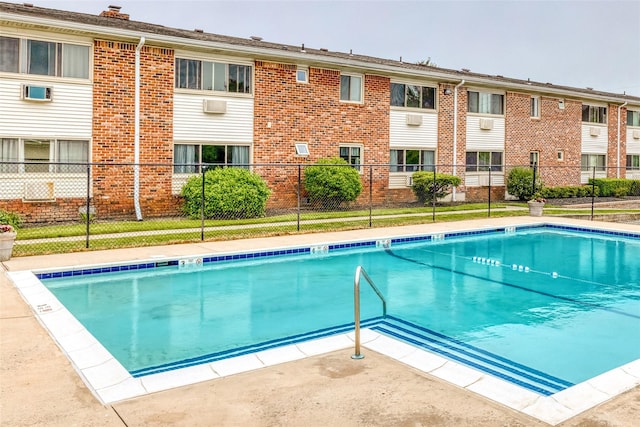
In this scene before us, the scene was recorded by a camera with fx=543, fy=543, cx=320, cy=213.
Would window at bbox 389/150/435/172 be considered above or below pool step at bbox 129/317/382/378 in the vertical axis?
above

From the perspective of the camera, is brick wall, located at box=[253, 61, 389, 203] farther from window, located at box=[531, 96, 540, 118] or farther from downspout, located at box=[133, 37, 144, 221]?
window, located at box=[531, 96, 540, 118]

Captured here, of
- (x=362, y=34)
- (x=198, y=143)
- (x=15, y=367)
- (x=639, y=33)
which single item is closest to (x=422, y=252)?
(x=198, y=143)

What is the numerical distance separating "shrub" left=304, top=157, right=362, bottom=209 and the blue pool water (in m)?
5.35

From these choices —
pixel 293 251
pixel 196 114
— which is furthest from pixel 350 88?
pixel 293 251

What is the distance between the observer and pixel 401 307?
749 cm

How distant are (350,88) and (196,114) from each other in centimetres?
587

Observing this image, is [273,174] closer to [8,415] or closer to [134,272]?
[134,272]

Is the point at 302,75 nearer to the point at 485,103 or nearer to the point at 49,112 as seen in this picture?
the point at 49,112

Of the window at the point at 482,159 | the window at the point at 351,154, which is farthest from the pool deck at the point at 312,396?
the window at the point at 482,159

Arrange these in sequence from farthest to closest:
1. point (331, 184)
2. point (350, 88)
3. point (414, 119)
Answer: point (414, 119) < point (350, 88) < point (331, 184)

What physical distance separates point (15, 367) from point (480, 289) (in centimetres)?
666

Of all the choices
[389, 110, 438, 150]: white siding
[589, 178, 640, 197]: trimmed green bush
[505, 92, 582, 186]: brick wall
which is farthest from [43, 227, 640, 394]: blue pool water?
[589, 178, 640, 197]: trimmed green bush

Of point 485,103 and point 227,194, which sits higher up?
point 485,103

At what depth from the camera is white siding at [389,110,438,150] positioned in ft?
66.6
